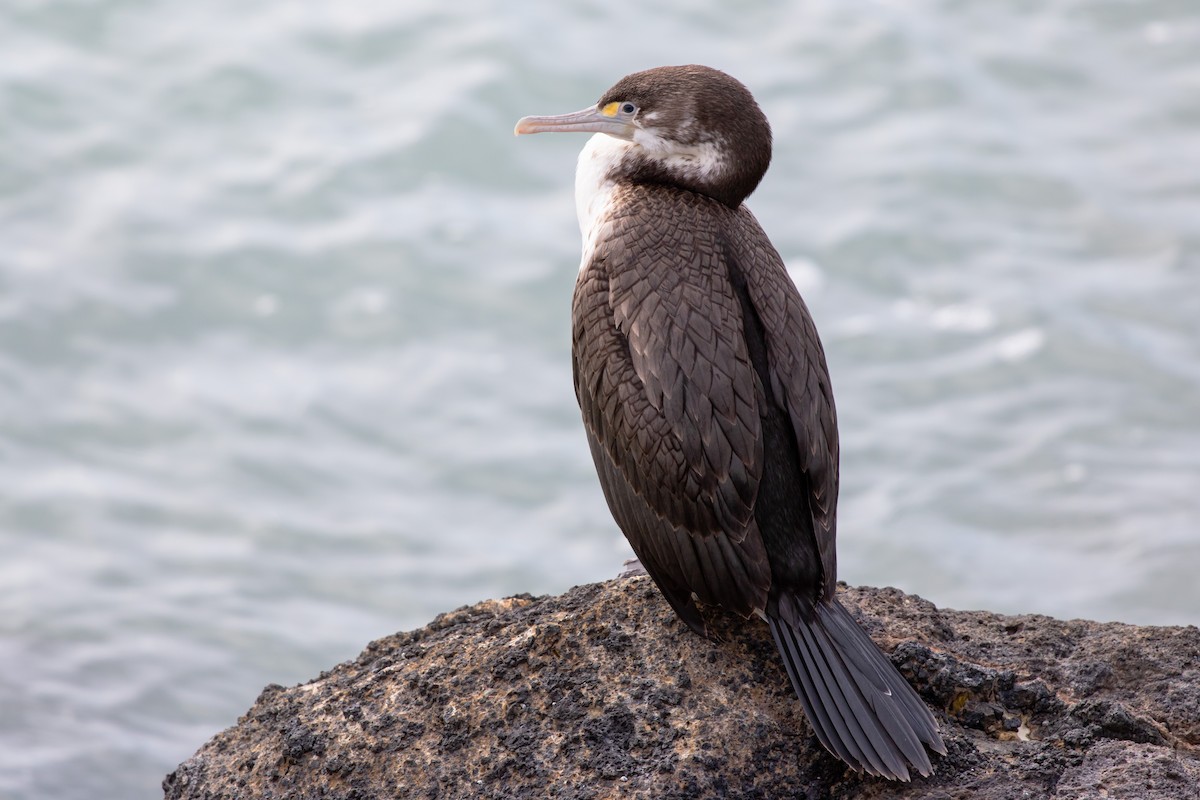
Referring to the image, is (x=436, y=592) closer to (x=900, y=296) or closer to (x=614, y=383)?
(x=900, y=296)

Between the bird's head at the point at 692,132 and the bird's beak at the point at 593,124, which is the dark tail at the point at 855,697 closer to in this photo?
the bird's head at the point at 692,132

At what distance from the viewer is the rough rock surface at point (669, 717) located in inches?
137

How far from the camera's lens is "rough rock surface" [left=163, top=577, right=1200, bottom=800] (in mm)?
3480

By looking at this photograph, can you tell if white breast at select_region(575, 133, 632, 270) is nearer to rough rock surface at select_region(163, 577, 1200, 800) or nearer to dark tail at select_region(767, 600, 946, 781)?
rough rock surface at select_region(163, 577, 1200, 800)

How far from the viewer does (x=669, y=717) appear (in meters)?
3.61

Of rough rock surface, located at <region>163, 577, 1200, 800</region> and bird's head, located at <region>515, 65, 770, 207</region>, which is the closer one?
rough rock surface, located at <region>163, 577, 1200, 800</region>

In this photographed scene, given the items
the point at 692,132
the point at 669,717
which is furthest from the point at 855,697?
the point at 692,132

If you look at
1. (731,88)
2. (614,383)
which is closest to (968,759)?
(614,383)

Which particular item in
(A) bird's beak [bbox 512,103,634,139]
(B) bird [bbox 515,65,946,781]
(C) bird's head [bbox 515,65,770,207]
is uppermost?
(A) bird's beak [bbox 512,103,634,139]

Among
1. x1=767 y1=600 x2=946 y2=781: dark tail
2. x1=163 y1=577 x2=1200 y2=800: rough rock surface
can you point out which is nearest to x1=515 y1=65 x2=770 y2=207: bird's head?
x1=163 y1=577 x2=1200 y2=800: rough rock surface

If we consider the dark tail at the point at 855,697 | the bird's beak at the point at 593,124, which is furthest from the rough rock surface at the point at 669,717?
the bird's beak at the point at 593,124

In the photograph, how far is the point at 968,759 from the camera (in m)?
3.52

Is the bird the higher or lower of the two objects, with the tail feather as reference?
higher

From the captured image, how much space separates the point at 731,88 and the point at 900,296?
635 centimetres
